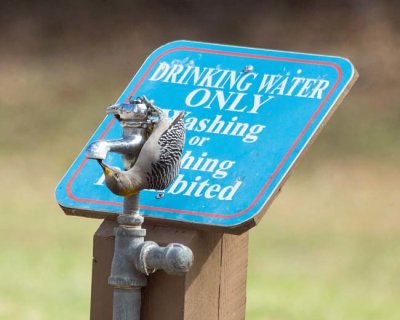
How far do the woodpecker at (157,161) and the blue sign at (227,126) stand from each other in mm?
110

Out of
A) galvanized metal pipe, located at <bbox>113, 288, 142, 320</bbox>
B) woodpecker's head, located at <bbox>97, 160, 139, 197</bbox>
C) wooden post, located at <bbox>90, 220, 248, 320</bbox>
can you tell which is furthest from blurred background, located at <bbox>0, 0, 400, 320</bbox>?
woodpecker's head, located at <bbox>97, 160, 139, 197</bbox>

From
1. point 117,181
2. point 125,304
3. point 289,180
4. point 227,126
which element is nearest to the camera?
point 117,181

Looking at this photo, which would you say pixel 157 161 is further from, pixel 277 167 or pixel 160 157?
pixel 277 167

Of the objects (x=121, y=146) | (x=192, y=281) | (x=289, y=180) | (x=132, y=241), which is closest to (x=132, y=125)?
(x=121, y=146)

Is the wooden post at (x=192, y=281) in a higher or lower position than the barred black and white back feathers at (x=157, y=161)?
lower

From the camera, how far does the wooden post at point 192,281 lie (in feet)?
9.60

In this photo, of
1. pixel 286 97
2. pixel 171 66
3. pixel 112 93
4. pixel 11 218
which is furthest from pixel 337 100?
pixel 112 93

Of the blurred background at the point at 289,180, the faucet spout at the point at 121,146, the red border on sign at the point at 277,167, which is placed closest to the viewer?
the faucet spout at the point at 121,146

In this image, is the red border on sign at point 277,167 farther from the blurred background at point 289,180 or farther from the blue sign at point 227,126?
the blurred background at point 289,180

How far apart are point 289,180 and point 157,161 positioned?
3.60 m

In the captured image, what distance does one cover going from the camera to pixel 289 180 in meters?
6.40

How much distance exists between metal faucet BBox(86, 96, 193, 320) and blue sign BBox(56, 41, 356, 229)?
9 centimetres

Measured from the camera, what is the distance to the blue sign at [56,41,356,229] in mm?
2910

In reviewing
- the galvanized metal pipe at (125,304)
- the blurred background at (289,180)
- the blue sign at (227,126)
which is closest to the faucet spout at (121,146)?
the blue sign at (227,126)
